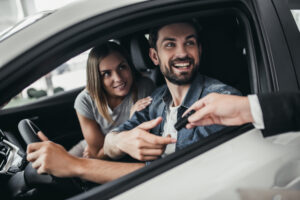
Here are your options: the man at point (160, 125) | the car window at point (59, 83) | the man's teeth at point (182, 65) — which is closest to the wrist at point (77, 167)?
the man at point (160, 125)

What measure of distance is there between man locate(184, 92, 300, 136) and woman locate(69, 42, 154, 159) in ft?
3.12

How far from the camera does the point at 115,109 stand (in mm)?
2115

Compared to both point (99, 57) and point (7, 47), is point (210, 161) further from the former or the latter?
point (99, 57)

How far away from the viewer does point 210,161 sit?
1001 mm

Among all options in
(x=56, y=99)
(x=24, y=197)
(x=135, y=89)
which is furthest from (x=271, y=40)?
(x=56, y=99)

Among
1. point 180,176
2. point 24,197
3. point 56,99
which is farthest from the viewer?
point 56,99

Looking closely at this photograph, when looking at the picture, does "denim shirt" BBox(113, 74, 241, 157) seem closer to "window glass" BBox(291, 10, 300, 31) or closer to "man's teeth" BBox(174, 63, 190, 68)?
"man's teeth" BBox(174, 63, 190, 68)

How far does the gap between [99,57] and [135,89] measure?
14.1 inches

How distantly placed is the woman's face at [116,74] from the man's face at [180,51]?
1.73 ft

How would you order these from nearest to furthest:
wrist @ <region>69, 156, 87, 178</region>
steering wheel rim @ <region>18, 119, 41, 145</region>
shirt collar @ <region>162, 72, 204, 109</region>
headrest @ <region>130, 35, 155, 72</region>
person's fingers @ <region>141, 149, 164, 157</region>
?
person's fingers @ <region>141, 149, 164, 157</region>
wrist @ <region>69, 156, 87, 178</region>
shirt collar @ <region>162, 72, 204, 109</region>
steering wheel rim @ <region>18, 119, 41, 145</region>
headrest @ <region>130, 35, 155, 72</region>

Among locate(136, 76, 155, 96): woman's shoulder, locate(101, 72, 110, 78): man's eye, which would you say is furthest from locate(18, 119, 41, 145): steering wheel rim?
locate(136, 76, 155, 96): woman's shoulder

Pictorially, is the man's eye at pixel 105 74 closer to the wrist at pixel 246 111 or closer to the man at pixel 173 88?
the man at pixel 173 88

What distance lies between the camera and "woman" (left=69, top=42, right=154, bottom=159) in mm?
2010

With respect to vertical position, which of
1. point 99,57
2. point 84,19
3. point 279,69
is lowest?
point 279,69
